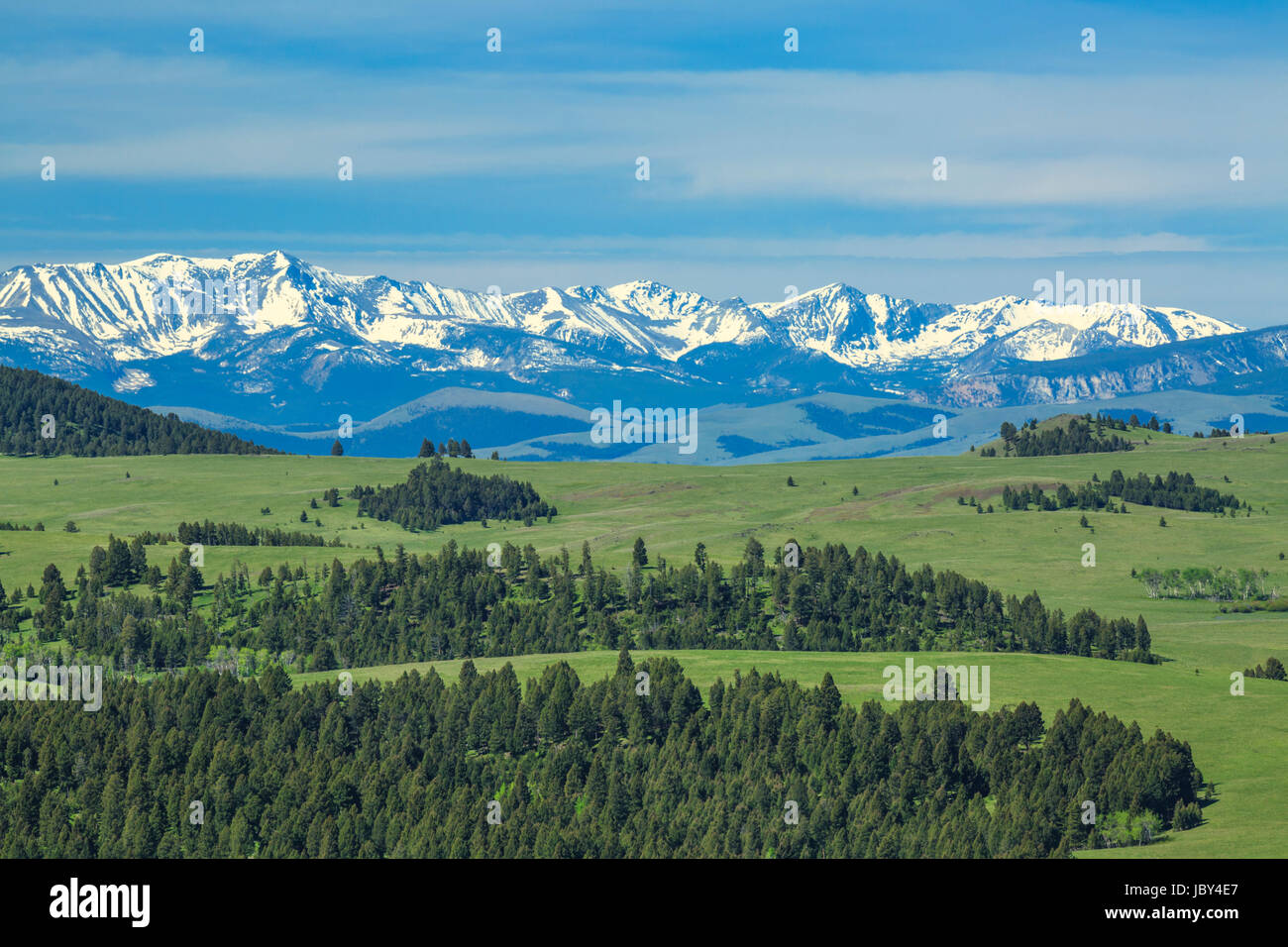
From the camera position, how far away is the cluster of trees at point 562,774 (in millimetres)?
142750

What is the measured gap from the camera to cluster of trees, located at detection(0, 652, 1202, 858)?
468 ft

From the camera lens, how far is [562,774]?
165375 mm

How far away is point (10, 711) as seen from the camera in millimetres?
178500
